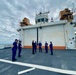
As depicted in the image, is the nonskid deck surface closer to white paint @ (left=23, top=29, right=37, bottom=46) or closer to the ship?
the ship

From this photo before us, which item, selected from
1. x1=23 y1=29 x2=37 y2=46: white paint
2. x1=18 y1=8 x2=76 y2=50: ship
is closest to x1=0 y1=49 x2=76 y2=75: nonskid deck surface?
x1=18 y1=8 x2=76 y2=50: ship

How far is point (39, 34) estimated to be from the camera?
1958 cm

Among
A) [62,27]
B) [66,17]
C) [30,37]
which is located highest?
[66,17]

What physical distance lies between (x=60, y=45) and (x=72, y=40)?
2518 millimetres

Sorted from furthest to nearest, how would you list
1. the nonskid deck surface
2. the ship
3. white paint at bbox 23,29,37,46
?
white paint at bbox 23,29,37,46 → the ship → the nonskid deck surface

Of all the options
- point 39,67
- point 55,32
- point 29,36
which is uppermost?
point 55,32

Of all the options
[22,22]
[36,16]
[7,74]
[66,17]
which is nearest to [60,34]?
[66,17]

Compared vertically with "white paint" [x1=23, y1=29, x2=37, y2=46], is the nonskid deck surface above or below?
below

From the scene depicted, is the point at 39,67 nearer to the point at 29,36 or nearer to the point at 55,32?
the point at 55,32

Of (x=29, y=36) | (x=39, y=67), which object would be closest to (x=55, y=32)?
(x=29, y=36)

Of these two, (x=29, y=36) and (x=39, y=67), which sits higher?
(x=29, y=36)

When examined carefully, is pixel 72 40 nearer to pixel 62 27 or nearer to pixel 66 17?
pixel 62 27

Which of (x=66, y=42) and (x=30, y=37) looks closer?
(x=66, y=42)

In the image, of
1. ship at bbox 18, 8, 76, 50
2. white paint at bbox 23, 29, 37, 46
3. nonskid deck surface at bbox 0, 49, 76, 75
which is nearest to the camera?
nonskid deck surface at bbox 0, 49, 76, 75
